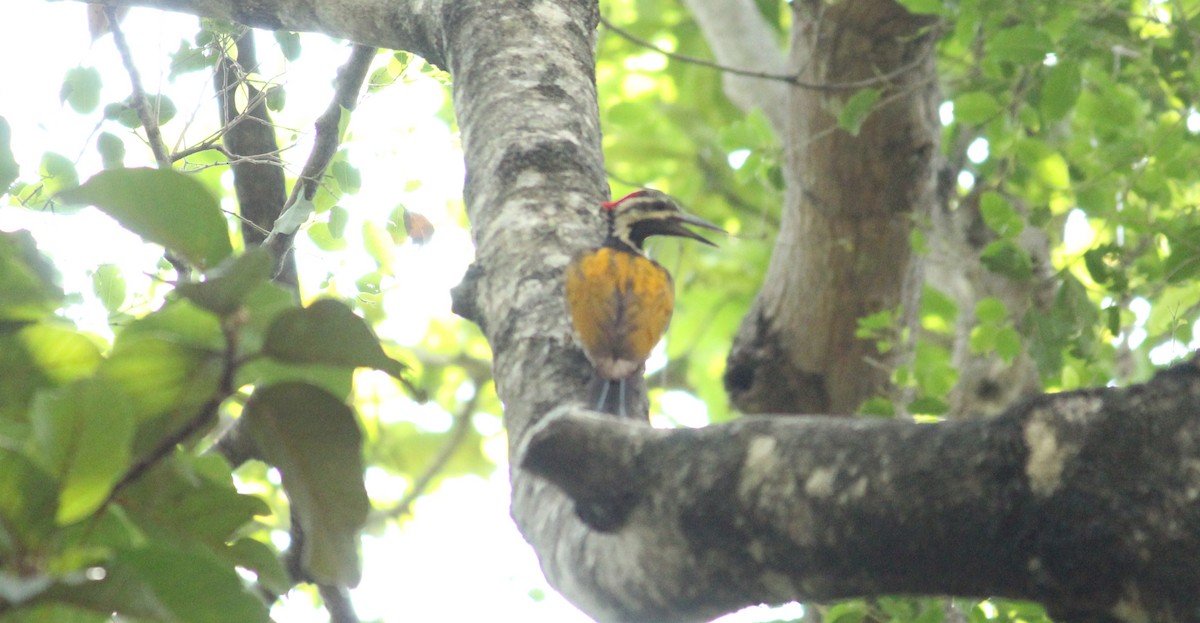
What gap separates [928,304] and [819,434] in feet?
23.8

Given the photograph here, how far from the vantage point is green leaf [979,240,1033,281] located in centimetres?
401

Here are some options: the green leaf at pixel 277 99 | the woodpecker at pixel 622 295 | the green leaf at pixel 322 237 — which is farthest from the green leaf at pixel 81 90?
the woodpecker at pixel 622 295

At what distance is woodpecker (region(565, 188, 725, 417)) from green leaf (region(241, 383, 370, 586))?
1.14 meters

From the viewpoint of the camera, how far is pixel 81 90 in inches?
139

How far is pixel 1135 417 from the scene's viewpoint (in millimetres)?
1354

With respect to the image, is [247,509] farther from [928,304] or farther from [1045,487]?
[928,304]

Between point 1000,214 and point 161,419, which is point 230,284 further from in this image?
point 1000,214

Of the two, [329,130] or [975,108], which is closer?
[329,130]

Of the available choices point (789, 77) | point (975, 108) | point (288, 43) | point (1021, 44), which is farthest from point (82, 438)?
point (789, 77)

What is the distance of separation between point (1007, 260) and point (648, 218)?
1420 mm

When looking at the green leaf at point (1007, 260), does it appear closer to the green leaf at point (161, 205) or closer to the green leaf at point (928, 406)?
the green leaf at point (928, 406)

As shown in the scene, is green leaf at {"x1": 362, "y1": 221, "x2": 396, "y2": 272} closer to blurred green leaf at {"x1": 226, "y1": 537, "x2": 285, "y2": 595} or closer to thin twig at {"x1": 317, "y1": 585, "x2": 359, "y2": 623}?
thin twig at {"x1": 317, "y1": 585, "x2": 359, "y2": 623}

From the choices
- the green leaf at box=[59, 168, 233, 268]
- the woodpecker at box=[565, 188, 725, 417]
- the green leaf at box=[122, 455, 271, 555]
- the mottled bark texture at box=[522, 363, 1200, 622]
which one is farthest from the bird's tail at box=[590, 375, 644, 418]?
the green leaf at box=[59, 168, 233, 268]

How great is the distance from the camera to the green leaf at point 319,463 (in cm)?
136
